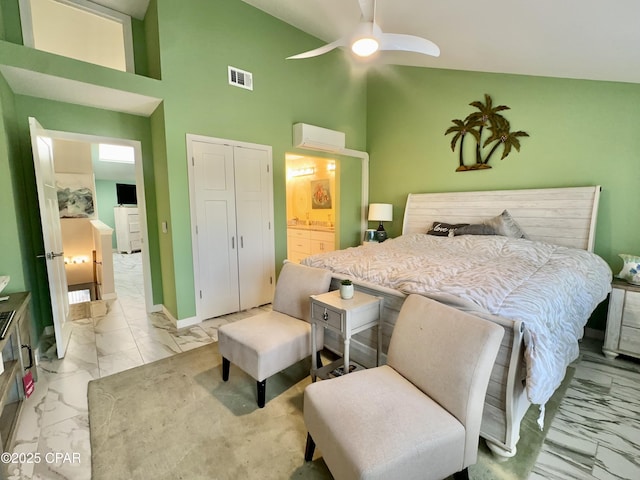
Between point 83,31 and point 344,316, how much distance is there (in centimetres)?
466

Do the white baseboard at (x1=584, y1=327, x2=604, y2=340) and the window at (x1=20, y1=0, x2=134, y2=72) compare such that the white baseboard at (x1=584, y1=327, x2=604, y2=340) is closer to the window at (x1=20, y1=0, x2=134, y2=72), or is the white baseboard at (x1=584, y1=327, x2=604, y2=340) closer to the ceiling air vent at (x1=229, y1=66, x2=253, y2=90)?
the ceiling air vent at (x1=229, y1=66, x2=253, y2=90)

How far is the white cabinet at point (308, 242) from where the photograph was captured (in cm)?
531

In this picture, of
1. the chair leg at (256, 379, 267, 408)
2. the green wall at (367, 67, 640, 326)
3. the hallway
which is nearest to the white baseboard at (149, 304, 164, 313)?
the hallway

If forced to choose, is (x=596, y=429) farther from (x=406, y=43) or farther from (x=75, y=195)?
(x=75, y=195)

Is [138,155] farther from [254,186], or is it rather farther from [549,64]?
[549,64]

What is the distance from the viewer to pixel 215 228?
350cm

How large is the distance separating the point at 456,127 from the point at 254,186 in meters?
2.86

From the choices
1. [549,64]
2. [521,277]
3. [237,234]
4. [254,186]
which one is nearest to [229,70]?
[254,186]

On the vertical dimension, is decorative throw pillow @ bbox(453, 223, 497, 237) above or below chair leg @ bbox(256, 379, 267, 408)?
above

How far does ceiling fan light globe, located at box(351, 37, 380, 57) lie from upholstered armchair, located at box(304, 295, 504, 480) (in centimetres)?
190

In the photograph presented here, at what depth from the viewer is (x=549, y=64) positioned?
292 cm

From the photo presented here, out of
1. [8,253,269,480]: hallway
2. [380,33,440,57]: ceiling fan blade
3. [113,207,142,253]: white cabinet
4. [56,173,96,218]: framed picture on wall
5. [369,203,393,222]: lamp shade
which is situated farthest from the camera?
[113,207,142,253]: white cabinet

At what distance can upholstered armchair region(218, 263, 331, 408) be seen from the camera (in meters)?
1.99

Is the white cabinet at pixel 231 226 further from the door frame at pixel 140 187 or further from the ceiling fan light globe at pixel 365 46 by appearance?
the ceiling fan light globe at pixel 365 46
